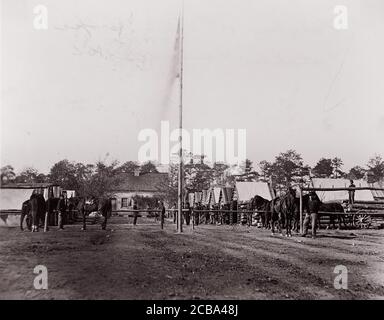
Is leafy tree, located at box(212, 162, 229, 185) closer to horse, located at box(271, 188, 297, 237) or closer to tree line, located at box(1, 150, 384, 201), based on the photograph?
tree line, located at box(1, 150, 384, 201)

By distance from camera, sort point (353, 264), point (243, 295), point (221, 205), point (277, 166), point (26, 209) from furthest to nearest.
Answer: point (277, 166) → point (221, 205) → point (26, 209) → point (353, 264) → point (243, 295)

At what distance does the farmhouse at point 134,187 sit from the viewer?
8688cm

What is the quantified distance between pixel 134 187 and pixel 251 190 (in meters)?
54.3

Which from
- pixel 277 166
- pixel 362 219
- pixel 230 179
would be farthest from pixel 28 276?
pixel 277 166

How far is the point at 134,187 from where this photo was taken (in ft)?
298

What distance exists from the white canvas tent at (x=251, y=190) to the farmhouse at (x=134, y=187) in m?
46.4

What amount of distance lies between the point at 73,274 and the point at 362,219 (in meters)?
26.0

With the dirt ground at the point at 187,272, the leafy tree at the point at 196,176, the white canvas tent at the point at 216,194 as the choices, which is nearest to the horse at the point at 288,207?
the dirt ground at the point at 187,272

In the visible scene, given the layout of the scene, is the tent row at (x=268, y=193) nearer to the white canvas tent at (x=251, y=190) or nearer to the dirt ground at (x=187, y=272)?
the white canvas tent at (x=251, y=190)

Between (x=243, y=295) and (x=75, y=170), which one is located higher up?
(x=75, y=170)

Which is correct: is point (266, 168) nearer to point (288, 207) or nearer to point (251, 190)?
point (251, 190)

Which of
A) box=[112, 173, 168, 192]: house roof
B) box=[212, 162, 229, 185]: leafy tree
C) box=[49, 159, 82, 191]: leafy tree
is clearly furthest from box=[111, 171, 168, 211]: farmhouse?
box=[49, 159, 82, 191]: leafy tree

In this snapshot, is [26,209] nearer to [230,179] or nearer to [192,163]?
[192,163]
